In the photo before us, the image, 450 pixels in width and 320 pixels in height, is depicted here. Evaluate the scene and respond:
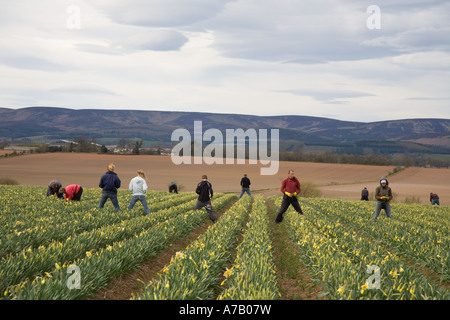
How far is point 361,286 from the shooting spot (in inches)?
244

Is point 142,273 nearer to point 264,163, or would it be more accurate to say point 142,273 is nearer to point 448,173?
point 264,163

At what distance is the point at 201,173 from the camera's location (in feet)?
280

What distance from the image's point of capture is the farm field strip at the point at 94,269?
5.59 m

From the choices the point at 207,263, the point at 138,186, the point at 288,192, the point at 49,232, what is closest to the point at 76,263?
the point at 207,263

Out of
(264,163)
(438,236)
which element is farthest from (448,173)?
(438,236)

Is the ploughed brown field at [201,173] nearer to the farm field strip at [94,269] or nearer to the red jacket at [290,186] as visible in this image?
the red jacket at [290,186]

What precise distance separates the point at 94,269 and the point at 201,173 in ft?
258

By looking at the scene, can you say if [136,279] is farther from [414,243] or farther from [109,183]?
[109,183]

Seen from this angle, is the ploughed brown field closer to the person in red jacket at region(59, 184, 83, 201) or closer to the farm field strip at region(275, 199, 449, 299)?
the person in red jacket at region(59, 184, 83, 201)

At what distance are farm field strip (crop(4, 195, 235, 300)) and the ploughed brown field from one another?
50396mm

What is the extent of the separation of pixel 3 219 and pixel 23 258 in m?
6.23

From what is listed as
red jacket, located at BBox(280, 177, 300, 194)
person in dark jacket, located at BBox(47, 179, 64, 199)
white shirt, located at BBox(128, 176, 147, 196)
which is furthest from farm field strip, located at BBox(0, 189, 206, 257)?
person in dark jacket, located at BBox(47, 179, 64, 199)

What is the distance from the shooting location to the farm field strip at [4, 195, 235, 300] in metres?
5.59

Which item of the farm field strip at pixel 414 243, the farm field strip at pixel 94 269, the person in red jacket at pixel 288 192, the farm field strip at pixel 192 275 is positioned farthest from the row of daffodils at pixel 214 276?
the person in red jacket at pixel 288 192
